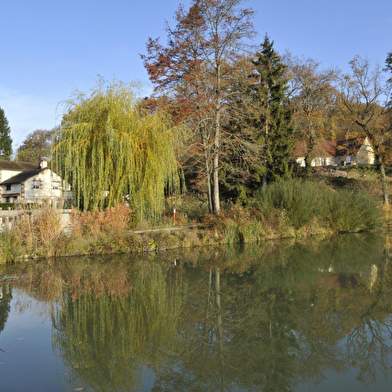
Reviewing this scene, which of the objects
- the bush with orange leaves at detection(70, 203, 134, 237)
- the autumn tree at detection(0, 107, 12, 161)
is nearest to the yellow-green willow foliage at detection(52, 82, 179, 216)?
the bush with orange leaves at detection(70, 203, 134, 237)

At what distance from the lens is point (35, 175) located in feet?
148

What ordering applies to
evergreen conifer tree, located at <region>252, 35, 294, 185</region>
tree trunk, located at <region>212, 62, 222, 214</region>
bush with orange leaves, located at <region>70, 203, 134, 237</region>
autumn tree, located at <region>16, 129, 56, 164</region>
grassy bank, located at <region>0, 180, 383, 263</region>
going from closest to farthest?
1. grassy bank, located at <region>0, 180, 383, 263</region>
2. bush with orange leaves, located at <region>70, 203, 134, 237</region>
3. tree trunk, located at <region>212, 62, 222, 214</region>
4. evergreen conifer tree, located at <region>252, 35, 294, 185</region>
5. autumn tree, located at <region>16, 129, 56, 164</region>

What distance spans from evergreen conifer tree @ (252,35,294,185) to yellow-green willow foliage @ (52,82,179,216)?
10307 mm

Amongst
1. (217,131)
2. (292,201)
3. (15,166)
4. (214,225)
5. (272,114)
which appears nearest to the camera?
(214,225)

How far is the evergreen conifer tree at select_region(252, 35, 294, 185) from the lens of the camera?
83.0 ft

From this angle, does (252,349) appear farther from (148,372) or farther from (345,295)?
(345,295)

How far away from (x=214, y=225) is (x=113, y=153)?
5876 mm

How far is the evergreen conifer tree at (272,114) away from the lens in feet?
83.0

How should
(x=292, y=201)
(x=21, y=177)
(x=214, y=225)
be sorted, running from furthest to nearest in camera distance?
(x=21, y=177) → (x=292, y=201) → (x=214, y=225)

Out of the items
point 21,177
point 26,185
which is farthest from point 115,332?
point 21,177

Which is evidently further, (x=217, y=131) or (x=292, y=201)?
(x=217, y=131)

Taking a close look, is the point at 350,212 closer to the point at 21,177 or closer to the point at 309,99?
the point at 309,99

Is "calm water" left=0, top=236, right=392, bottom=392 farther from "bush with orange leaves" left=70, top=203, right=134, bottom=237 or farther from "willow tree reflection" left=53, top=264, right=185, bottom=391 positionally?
"bush with orange leaves" left=70, top=203, right=134, bottom=237

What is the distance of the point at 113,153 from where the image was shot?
601 inches
